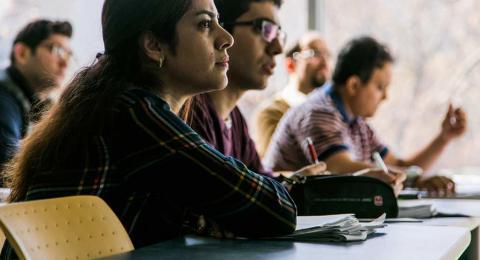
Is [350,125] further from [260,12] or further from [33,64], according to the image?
[33,64]

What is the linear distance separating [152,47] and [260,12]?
918 mm

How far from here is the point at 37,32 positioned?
3.65 meters

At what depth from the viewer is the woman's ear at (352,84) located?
325cm

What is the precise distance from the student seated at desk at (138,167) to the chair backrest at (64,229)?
13cm

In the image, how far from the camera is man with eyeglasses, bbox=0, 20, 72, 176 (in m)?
3.48

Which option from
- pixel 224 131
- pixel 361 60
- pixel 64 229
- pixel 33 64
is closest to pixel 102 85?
pixel 64 229

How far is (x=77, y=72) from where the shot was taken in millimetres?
1672

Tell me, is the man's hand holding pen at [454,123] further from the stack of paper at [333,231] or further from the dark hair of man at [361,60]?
the stack of paper at [333,231]

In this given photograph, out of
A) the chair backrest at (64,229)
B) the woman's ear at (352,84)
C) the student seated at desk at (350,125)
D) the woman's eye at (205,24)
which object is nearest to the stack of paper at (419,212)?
the student seated at desk at (350,125)

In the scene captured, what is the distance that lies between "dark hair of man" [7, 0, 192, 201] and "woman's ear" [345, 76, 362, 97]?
5.51 ft

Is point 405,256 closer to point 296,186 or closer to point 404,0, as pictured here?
point 296,186

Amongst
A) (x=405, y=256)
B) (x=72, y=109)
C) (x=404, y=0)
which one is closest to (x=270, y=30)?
(x=72, y=109)

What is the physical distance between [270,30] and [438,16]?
79.8 inches

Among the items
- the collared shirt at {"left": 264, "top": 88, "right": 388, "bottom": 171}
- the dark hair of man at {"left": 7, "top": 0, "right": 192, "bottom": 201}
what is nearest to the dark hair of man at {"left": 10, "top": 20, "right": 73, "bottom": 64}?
the collared shirt at {"left": 264, "top": 88, "right": 388, "bottom": 171}
